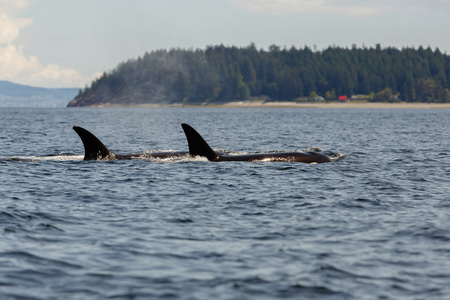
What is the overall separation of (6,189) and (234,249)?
10062 mm

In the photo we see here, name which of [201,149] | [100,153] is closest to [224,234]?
[201,149]

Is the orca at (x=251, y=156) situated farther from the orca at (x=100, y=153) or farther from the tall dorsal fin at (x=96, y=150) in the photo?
the tall dorsal fin at (x=96, y=150)

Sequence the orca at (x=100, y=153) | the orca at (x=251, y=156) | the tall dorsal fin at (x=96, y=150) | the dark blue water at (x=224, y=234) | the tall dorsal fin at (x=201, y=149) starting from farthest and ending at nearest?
the tall dorsal fin at (x=96, y=150) → the orca at (x=100, y=153) → the orca at (x=251, y=156) → the tall dorsal fin at (x=201, y=149) → the dark blue water at (x=224, y=234)

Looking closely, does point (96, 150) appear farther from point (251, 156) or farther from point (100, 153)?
point (251, 156)

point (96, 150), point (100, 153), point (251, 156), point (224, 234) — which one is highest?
point (96, 150)

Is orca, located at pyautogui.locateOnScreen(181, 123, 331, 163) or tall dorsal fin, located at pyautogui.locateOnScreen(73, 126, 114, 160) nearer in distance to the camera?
orca, located at pyautogui.locateOnScreen(181, 123, 331, 163)

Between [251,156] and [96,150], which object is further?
[96,150]

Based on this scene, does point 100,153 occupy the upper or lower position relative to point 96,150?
lower

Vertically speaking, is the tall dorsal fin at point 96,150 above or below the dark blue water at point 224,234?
above

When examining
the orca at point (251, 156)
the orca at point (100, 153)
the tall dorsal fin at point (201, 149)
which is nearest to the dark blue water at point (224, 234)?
the orca at point (251, 156)

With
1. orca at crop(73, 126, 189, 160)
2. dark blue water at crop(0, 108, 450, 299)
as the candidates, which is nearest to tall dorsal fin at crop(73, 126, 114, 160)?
orca at crop(73, 126, 189, 160)

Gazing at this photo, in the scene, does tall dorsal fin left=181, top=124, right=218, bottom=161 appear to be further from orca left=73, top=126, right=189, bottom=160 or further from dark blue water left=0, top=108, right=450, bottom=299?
dark blue water left=0, top=108, right=450, bottom=299

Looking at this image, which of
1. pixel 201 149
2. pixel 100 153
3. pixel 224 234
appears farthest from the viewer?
pixel 100 153

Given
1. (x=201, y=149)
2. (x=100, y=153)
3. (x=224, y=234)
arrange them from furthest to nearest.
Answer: (x=100, y=153)
(x=201, y=149)
(x=224, y=234)
